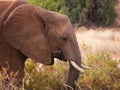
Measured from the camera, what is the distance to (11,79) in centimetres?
704

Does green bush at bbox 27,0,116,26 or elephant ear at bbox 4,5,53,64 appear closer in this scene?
elephant ear at bbox 4,5,53,64

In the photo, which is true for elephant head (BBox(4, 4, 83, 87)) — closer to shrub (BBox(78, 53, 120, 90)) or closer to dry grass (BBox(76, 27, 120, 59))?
shrub (BBox(78, 53, 120, 90))

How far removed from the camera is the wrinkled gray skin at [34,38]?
7.24 m

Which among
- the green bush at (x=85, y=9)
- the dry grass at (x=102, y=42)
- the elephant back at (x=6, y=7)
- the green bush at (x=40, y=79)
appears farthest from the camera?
the green bush at (x=85, y=9)

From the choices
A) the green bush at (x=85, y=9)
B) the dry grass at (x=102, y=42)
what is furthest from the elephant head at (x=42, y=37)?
the green bush at (x=85, y=9)

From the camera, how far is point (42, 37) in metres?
7.30

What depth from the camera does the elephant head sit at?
23.7 ft

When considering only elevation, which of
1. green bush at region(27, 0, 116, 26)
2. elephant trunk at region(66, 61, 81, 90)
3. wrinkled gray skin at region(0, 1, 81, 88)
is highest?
wrinkled gray skin at region(0, 1, 81, 88)

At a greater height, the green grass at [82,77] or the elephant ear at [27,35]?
the elephant ear at [27,35]

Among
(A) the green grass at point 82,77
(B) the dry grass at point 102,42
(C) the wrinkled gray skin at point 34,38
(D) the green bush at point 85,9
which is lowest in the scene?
(D) the green bush at point 85,9

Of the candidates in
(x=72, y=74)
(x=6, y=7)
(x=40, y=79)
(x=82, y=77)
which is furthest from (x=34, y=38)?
(x=82, y=77)

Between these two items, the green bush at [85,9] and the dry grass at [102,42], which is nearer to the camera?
the dry grass at [102,42]

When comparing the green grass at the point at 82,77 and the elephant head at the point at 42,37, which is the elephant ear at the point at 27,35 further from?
the green grass at the point at 82,77

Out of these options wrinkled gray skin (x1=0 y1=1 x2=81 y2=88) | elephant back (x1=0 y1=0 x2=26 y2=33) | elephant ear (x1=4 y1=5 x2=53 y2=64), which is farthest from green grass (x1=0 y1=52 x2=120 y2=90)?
elephant back (x1=0 y1=0 x2=26 y2=33)
